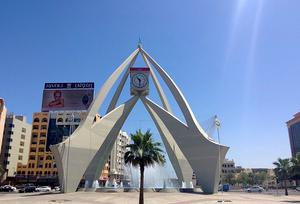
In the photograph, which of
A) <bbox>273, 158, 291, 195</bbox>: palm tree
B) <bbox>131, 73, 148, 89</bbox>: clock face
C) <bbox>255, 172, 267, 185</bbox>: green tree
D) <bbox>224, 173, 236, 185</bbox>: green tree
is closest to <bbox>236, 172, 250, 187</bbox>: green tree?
<bbox>224, 173, 236, 185</bbox>: green tree

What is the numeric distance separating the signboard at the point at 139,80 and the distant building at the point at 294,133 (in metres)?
98.2

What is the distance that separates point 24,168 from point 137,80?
195ft

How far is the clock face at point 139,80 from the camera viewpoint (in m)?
62.6

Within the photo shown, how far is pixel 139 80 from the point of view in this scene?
63156 millimetres

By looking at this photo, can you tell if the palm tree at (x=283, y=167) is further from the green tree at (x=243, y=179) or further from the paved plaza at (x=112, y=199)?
the green tree at (x=243, y=179)

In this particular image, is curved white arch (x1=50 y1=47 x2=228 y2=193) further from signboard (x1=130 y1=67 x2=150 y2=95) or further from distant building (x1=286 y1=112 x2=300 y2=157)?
distant building (x1=286 y1=112 x2=300 y2=157)

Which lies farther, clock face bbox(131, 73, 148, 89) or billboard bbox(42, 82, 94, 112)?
billboard bbox(42, 82, 94, 112)

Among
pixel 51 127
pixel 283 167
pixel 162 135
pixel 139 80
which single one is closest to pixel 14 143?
pixel 51 127

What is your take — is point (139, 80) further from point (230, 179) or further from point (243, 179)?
point (230, 179)

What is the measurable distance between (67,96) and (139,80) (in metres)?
31.6

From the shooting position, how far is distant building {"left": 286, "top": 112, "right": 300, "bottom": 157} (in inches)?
5370

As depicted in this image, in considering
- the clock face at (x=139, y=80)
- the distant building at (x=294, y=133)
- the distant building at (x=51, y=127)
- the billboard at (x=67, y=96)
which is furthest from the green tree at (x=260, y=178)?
the clock face at (x=139, y=80)

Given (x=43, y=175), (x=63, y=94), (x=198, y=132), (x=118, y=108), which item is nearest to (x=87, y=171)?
(x=118, y=108)

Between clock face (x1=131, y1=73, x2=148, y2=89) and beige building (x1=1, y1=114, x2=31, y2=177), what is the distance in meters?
55.3
